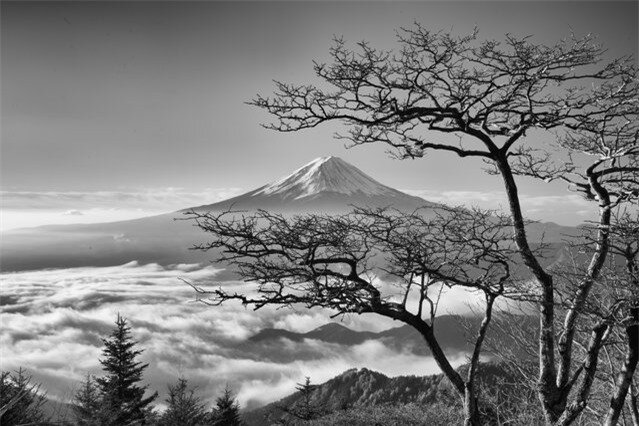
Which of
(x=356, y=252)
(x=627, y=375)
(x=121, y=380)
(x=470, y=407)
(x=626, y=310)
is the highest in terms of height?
(x=356, y=252)

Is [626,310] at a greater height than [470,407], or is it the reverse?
[626,310]

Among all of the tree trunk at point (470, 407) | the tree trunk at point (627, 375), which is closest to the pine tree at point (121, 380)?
the tree trunk at point (470, 407)

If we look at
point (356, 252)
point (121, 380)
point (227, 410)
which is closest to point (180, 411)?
point (121, 380)

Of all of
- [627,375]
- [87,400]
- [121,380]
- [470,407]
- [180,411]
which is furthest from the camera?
[87,400]

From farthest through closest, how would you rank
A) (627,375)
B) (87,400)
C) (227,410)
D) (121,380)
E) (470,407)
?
(227,410) → (87,400) → (121,380) → (627,375) → (470,407)

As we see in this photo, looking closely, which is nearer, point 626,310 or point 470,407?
point 470,407

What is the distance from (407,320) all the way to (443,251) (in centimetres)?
143

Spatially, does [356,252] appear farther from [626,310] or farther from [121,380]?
[121,380]

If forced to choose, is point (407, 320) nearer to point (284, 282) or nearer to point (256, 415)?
point (284, 282)

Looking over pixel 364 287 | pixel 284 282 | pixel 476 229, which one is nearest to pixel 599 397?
pixel 476 229

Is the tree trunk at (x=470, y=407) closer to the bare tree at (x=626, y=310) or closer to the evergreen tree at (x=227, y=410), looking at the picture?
the bare tree at (x=626, y=310)

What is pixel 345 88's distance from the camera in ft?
27.3

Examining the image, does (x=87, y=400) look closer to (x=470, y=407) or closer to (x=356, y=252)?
(x=356, y=252)

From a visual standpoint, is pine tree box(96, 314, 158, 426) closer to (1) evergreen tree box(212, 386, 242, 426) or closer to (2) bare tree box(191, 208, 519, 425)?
(1) evergreen tree box(212, 386, 242, 426)
